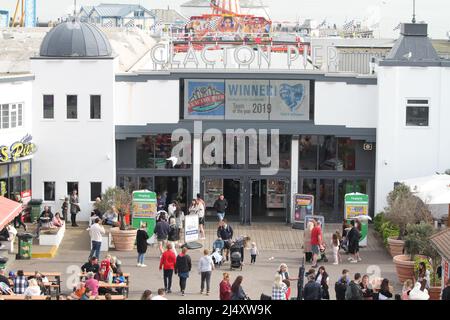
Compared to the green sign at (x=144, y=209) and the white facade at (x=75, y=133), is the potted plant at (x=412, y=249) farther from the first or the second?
the white facade at (x=75, y=133)

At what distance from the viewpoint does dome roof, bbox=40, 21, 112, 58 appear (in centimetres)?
3659

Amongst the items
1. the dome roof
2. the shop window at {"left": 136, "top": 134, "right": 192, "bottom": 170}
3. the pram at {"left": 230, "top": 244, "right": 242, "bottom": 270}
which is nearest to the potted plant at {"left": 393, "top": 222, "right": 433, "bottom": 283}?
the pram at {"left": 230, "top": 244, "right": 242, "bottom": 270}

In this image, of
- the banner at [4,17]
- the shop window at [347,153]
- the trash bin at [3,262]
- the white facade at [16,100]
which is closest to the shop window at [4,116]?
the white facade at [16,100]

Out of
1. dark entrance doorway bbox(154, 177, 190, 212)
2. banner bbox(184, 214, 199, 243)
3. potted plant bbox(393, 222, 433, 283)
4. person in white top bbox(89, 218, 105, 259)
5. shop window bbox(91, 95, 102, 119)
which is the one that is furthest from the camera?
dark entrance doorway bbox(154, 177, 190, 212)

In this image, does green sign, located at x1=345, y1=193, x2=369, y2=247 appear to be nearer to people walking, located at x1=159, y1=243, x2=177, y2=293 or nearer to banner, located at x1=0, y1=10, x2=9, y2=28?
people walking, located at x1=159, y1=243, x2=177, y2=293

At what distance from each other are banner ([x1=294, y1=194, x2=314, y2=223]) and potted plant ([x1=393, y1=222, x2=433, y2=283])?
7987 mm

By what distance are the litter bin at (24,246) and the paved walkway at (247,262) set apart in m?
0.26

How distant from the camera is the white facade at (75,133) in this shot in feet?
120

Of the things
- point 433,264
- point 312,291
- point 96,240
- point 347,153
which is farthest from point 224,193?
point 312,291

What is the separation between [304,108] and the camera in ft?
124

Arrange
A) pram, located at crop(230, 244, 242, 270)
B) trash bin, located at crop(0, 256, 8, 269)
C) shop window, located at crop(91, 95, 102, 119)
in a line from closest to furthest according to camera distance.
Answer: trash bin, located at crop(0, 256, 8, 269) < pram, located at crop(230, 244, 242, 270) < shop window, located at crop(91, 95, 102, 119)

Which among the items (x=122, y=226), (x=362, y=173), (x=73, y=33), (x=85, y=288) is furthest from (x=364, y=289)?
(x=73, y=33)

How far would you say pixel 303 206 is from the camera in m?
36.5

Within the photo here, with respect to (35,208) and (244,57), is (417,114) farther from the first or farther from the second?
(35,208)
